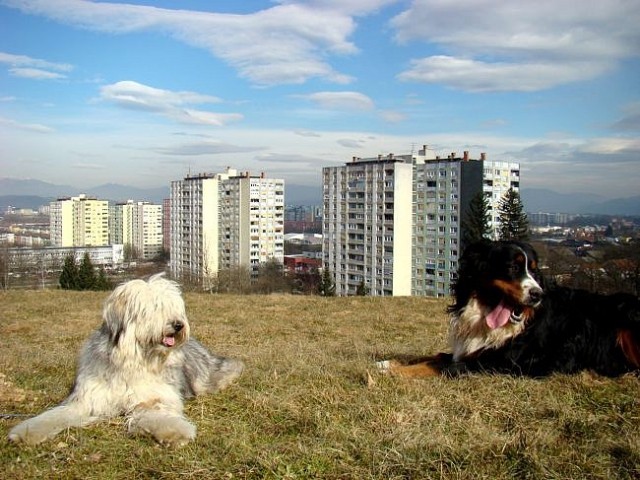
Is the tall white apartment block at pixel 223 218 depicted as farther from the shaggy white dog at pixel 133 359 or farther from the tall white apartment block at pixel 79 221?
the shaggy white dog at pixel 133 359

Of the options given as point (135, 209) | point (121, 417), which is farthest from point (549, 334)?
point (135, 209)

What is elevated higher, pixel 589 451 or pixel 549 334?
pixel 549 334

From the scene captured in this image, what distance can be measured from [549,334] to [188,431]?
3236mm

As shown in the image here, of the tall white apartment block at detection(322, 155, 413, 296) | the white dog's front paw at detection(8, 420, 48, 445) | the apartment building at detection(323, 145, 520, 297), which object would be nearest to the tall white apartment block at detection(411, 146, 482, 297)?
the apartment building at detection(323, 145, 520, 297)

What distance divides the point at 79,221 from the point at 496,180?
232 feet

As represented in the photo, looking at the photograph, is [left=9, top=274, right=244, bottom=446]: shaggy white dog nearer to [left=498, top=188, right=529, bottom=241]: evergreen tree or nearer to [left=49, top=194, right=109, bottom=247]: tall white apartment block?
[left=498, top=188, right=529, bottom=241]: evergreen tree

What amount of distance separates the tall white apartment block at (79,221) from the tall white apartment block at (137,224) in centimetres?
226

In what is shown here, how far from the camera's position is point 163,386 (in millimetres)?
4852

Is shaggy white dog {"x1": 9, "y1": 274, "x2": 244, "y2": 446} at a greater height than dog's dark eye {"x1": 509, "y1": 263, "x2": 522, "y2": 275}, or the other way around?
dog's dark eye {"x1": 509, "y1": 263, "x2": 522, "y2": 275}

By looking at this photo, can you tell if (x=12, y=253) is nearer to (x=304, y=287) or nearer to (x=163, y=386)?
(x=304, y=287)

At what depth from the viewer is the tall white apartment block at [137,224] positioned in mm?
107125

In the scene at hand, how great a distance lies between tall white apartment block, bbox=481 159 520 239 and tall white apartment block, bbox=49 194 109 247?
64.4 metres

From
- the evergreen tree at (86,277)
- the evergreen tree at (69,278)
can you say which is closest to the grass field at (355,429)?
the evergreen tree at (86,277)

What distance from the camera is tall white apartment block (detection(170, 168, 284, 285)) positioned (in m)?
75.9
